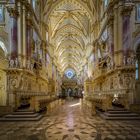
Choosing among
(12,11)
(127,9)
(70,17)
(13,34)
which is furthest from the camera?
(70,17)

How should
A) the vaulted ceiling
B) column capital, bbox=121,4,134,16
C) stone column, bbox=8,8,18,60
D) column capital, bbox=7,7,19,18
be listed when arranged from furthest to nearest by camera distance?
1. the vaulted ceiling
2. column capital, bbox=121,4,134,16
3. stone column, bbox=8,8,18,60
4. column capital, bbox=7,7,19,18

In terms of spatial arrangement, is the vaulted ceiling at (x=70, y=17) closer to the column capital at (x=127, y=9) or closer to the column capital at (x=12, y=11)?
the column capital at (x=127, y=9)

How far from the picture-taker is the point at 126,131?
7.45 metres

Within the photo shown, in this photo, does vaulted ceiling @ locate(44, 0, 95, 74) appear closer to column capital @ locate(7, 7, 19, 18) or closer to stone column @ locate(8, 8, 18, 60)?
column capital @ locate(7, 7, 19, 18)

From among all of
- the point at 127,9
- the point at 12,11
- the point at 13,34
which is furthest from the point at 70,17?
the point at 13,34

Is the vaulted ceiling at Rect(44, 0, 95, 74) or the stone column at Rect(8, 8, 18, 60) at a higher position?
the vaulted ceiling at Rect(44, 0, 95, 74)

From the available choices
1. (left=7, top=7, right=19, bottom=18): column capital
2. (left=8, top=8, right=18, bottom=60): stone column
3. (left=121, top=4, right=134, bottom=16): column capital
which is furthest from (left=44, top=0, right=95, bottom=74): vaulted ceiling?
(left=8, top=8, right=18, bottom=60): stone column

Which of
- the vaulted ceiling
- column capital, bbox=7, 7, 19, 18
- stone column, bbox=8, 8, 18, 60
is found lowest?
stone column, bbox=8, 8, 18, 60

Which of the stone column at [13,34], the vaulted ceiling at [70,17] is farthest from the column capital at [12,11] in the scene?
the vaulted ceiling at [70,17]

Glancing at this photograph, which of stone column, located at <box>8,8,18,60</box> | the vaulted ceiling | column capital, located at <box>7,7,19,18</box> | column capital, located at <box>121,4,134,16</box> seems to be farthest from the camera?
the vaulted ceiling

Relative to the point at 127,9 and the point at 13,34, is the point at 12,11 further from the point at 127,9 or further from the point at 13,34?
the point at 127,9

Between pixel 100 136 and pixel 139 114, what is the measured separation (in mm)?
5486

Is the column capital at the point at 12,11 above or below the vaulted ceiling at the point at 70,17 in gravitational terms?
below

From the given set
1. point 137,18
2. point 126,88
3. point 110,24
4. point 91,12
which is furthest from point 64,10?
point 126,88
